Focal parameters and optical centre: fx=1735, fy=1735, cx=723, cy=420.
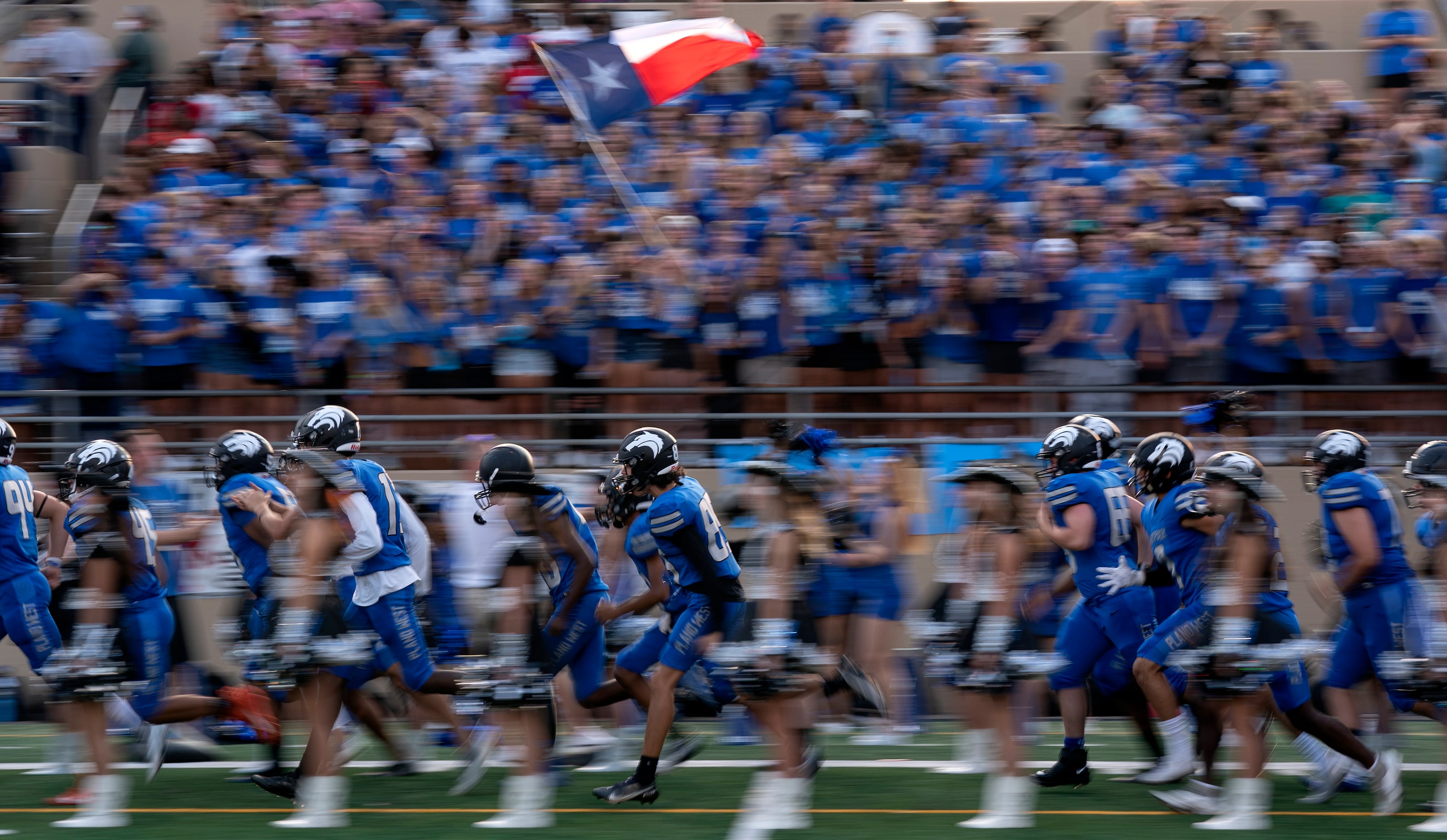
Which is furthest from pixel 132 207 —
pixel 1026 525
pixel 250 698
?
pixel 1026 525

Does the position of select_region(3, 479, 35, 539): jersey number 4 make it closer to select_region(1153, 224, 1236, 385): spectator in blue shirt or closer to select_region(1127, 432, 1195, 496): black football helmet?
select_region(1127, 432, 1195, 496): black football helmet

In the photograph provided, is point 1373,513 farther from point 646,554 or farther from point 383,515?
point 383,515

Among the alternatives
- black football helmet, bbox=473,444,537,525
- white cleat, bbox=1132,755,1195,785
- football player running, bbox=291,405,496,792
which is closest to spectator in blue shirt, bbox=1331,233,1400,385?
white cleat, bbox=1132,755,1195,785

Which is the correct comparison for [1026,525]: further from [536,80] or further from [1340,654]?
[536,80]

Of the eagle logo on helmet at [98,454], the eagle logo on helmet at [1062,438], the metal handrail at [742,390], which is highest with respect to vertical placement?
the eagle logo on helmet at [98,454]

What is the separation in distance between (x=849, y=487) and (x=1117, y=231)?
369cm

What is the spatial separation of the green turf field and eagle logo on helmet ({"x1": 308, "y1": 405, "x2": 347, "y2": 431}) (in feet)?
6.37

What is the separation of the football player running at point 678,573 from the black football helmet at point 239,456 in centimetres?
217

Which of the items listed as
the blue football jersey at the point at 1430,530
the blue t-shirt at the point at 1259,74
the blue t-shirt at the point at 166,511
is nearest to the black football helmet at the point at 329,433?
the blue t-shirt at the point at 166,511

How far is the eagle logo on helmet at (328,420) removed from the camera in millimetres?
9133

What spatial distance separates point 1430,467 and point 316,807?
5.65 m

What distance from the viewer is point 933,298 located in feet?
43.2

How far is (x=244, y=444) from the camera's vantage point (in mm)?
9609

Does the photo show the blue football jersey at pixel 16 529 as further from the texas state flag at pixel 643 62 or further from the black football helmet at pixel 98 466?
the texas state flag at pixel 643 62
